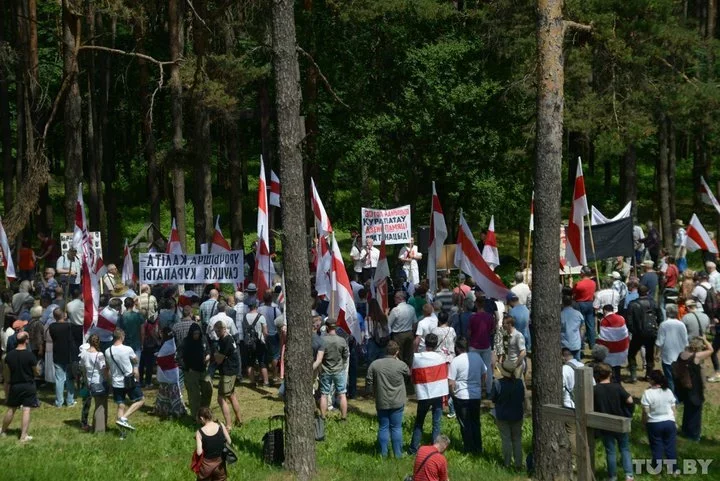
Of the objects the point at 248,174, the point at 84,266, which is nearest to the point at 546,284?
the point at 84,266

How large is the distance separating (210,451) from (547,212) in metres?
5.10

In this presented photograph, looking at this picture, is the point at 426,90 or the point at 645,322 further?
the point at 426,90

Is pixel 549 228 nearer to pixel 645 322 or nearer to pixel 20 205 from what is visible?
pixel 645 322

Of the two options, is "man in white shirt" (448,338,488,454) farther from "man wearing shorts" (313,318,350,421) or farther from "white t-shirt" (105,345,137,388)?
"white t-shirt" (105,345,137,388)

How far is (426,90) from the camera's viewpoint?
1201 inches

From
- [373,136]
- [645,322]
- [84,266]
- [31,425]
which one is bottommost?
[31,425]

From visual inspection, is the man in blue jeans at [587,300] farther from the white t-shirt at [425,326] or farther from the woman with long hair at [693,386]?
the woman with long hair at [693,386]

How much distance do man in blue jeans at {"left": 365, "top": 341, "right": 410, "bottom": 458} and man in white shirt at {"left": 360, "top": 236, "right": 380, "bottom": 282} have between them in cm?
898

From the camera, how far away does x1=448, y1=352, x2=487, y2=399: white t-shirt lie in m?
14.1

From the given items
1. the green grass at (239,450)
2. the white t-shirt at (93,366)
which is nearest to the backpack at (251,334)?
the green grass at (239,450)

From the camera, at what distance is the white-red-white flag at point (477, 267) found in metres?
17.5

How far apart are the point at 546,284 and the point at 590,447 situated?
273 centimetres

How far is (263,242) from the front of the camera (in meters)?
17.6

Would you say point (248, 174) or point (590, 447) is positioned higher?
point (248, 174)
